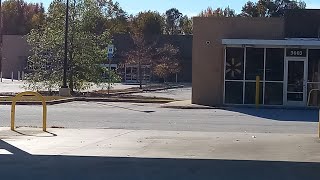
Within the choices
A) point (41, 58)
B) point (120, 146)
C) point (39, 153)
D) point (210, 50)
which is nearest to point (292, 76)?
point (210, 50)

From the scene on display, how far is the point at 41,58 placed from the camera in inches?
1481

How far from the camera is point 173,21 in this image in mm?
114250

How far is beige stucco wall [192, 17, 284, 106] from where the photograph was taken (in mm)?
30688

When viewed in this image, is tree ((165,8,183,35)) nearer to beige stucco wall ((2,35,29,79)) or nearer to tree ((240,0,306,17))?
tree ((240,0,306,17))

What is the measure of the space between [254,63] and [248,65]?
0.97ft

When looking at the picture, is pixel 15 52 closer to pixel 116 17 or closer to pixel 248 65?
pixel 116 17

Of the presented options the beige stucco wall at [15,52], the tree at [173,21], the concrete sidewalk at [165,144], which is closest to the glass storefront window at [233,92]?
the concrete sidewalk at [165,144]

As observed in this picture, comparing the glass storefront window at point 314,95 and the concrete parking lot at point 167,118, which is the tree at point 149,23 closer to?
the glass storefront window at point 314,95

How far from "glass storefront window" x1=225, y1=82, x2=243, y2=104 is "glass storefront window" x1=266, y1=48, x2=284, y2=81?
4.60 feet

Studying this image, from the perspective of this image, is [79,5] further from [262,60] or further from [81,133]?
[81,133]

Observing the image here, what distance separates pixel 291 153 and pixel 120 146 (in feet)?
11.7

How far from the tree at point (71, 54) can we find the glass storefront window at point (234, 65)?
10017 millimetres

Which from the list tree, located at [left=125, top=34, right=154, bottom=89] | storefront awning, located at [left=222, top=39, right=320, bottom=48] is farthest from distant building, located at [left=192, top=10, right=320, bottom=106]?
tree, located at [left=125, top=34, right=154, bottom=89]

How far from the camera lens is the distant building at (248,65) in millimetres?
30250
